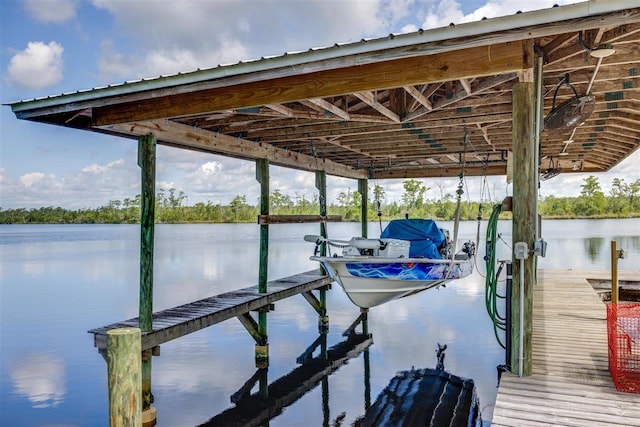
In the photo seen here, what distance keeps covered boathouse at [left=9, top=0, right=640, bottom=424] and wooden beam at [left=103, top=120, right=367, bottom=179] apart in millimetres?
20

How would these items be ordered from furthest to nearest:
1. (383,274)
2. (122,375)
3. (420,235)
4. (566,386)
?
1. (420,235)
2. (383,274)
3. (566,386)
4. (122,375)

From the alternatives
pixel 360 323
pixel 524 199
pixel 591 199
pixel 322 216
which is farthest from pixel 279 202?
pixel 524 199

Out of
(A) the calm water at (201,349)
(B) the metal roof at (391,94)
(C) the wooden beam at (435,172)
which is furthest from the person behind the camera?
(C) the wooden beam at (435,172)

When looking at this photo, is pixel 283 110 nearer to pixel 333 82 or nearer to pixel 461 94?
pixel 333 82

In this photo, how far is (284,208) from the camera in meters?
84.5

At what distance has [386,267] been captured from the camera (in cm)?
660

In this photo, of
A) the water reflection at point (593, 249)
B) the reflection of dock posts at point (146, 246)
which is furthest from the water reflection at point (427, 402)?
the water reflection at point (593, 249)

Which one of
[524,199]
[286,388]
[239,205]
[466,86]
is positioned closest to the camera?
[524,199]

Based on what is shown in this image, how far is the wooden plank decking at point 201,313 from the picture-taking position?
5625mm

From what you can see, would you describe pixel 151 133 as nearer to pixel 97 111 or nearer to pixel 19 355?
pixel 97 111

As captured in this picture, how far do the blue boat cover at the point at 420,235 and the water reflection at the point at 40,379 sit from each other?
6.26 m

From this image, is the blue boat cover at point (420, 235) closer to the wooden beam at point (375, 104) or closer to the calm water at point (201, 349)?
the wooden beam at point (375, 104)

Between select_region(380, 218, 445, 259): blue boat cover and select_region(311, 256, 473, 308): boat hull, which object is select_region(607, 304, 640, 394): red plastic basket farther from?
select_region(380, 218, 445, 259): blue boat cover

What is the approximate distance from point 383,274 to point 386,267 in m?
0.12
